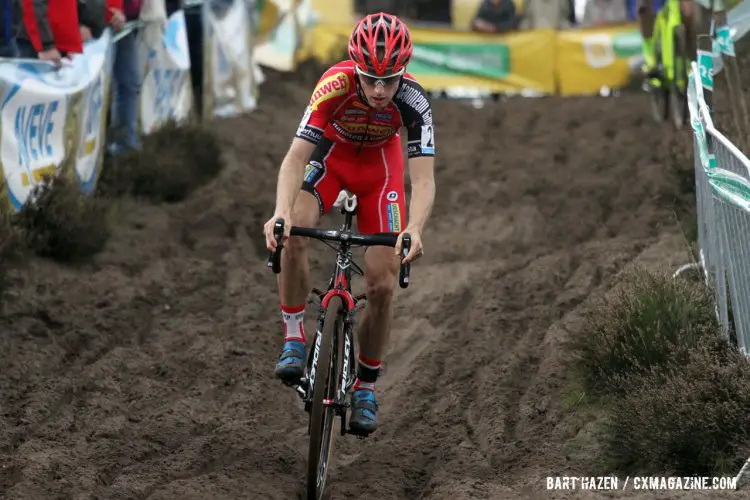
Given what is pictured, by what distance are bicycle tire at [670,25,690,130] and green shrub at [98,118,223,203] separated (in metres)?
5.24

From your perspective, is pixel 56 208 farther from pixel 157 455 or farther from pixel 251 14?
pixel 251 14

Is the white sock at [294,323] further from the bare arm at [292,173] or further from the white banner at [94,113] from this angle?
the white banner at [94,113]

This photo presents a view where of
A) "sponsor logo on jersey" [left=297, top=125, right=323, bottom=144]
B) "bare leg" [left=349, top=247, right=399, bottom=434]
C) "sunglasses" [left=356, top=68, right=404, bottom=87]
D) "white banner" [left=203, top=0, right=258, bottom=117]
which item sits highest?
"sunglasses" [left=356, top=68, right=404, bottom=87]

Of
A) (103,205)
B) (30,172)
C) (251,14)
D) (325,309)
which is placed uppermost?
(325,309)

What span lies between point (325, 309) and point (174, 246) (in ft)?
16.2

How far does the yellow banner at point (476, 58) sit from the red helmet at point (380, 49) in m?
14.3

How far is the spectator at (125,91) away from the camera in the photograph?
12.1m

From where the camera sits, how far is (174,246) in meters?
10.7

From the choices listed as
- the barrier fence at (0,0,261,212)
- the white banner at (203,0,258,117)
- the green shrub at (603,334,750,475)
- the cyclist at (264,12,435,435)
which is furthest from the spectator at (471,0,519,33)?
the green shrub at (603,334,750,475)

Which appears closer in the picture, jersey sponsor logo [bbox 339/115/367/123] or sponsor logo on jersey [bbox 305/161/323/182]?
jersey sponsor logo [bbox 339/115/367/123]

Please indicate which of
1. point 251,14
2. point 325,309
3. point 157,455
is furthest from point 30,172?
point 251,14

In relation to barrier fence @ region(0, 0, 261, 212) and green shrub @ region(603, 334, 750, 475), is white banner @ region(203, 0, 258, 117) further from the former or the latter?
green shrub @ region(603, 334, 750, 475)

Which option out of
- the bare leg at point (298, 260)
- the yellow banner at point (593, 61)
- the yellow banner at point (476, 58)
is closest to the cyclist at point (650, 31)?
the yellow banner at point (593, 61)

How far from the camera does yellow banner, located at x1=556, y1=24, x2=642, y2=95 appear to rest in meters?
20.4
